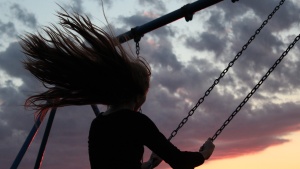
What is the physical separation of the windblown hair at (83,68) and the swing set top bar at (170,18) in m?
1.94

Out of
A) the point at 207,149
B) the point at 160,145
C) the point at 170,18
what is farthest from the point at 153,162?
the point at 170,18

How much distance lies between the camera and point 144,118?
9.55 ft

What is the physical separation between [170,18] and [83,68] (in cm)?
301

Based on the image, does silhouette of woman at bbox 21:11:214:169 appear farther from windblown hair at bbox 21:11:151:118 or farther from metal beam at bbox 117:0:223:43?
metal beam at bbox 117:0:223:43

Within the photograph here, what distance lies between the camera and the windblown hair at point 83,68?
127 inches

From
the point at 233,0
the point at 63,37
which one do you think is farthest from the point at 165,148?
the point at 233,0

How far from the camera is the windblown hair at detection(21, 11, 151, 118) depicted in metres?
3.23

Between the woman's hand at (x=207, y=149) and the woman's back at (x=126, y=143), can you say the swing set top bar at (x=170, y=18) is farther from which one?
the woman's back at (x=126, y=143)

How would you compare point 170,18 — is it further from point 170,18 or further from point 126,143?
point 126,143

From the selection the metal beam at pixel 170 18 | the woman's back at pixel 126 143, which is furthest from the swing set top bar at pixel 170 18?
the woman's back at pixel 126 143

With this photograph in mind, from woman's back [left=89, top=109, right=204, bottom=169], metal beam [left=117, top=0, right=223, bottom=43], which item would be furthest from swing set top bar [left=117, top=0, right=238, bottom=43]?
woman's back [left=89, top=109, right=204, bottom=169]

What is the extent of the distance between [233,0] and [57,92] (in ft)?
9.69

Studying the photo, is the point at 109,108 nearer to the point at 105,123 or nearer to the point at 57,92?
the point at 105,123

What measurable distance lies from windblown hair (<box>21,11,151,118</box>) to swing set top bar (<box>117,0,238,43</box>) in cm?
194
